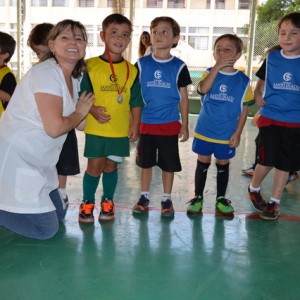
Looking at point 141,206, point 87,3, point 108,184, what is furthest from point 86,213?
point 87,3

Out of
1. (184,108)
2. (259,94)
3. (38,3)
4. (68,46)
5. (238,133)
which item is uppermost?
(38,3)

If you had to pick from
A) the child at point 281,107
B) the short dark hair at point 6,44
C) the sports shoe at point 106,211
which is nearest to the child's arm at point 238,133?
the child at point 281,107

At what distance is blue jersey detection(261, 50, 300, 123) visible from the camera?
310 cm

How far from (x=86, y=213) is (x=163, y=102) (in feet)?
3.09

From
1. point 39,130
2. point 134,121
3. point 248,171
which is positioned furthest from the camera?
point 248,171

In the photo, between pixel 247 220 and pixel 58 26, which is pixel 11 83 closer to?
pixel 58 26

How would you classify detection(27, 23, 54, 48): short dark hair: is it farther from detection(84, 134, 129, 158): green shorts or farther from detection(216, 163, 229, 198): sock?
detection(216, 163, 229, 198): sock

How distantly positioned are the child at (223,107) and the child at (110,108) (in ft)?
1.73

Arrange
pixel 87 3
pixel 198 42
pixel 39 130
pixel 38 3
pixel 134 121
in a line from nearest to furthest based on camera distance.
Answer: pixel 39 130
pixel 134 121
pixel 198 42
pixel 38 3
pixel 87 3

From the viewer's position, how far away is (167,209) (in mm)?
3174

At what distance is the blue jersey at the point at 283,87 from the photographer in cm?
310

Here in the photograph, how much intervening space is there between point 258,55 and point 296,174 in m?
6.00

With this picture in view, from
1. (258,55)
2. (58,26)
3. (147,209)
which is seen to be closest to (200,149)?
(147,209)

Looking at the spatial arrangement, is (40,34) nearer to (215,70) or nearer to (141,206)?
(215,70)
